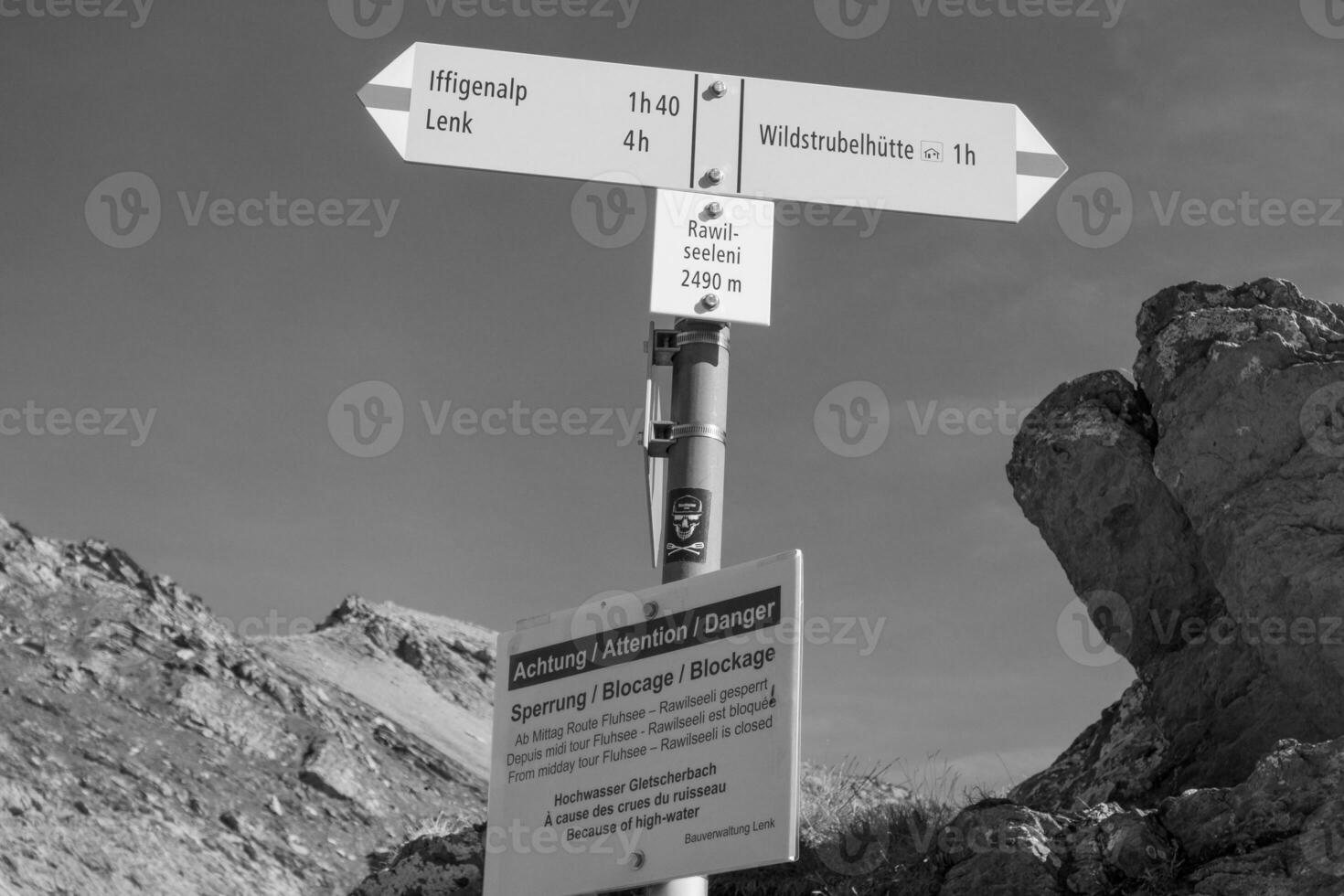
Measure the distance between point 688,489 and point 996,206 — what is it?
1.35 meters

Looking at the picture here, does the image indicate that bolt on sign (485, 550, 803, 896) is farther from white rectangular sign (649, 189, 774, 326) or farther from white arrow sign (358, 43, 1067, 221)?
white arrow sign (358, 43, 1067, 221)

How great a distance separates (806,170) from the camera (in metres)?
4.22

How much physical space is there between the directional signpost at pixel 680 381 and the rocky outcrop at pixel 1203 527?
2508 millimetres

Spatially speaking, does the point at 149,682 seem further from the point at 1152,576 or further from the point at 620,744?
the point at 620,744

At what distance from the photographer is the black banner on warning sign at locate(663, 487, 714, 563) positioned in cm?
374

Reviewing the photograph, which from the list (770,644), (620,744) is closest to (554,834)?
(620,744)

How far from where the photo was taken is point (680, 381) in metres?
3.92

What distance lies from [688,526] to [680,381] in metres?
0.42

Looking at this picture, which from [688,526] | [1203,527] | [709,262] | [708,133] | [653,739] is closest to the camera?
[653,739]

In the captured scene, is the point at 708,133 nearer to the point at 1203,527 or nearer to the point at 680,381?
the point at 680,381

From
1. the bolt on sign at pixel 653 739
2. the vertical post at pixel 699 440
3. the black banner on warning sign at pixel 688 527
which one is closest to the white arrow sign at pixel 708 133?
the vertical post at pixel 699 440

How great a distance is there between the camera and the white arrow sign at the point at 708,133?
4.13m

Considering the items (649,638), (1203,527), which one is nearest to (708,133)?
(649,638)

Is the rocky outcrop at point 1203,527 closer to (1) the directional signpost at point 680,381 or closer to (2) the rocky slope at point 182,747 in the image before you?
(1) the directional signpost at point 680,381
